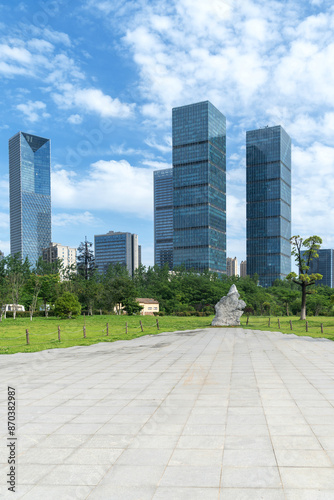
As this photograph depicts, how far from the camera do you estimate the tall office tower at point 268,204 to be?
5605 inches

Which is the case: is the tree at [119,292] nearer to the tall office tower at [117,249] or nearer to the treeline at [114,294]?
the treeline at [114,294]

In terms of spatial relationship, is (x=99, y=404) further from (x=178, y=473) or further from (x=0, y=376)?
(x=0, y=376)

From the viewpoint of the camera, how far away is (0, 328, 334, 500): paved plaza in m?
4.23

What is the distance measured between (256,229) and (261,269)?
14.8 meters

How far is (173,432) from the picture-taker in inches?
235

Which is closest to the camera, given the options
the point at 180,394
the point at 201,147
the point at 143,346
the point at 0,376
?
the point at 180,394

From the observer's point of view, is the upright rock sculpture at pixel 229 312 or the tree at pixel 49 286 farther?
the tree at pixel 49 286

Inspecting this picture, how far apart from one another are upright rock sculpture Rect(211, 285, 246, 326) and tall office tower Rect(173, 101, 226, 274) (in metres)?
94.3

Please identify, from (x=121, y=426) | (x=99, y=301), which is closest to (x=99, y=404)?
(x=121, y=426)

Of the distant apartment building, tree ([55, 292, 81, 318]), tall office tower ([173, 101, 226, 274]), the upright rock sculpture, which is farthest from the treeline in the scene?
the distant apartment building

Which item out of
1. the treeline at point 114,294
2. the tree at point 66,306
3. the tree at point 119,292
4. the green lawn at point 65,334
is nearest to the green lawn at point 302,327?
the green lawn at point 65,334

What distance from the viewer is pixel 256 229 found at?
5782 inches

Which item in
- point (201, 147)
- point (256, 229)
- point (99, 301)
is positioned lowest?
point (99, 301)

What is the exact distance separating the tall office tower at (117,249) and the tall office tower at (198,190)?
61114 millimetres
